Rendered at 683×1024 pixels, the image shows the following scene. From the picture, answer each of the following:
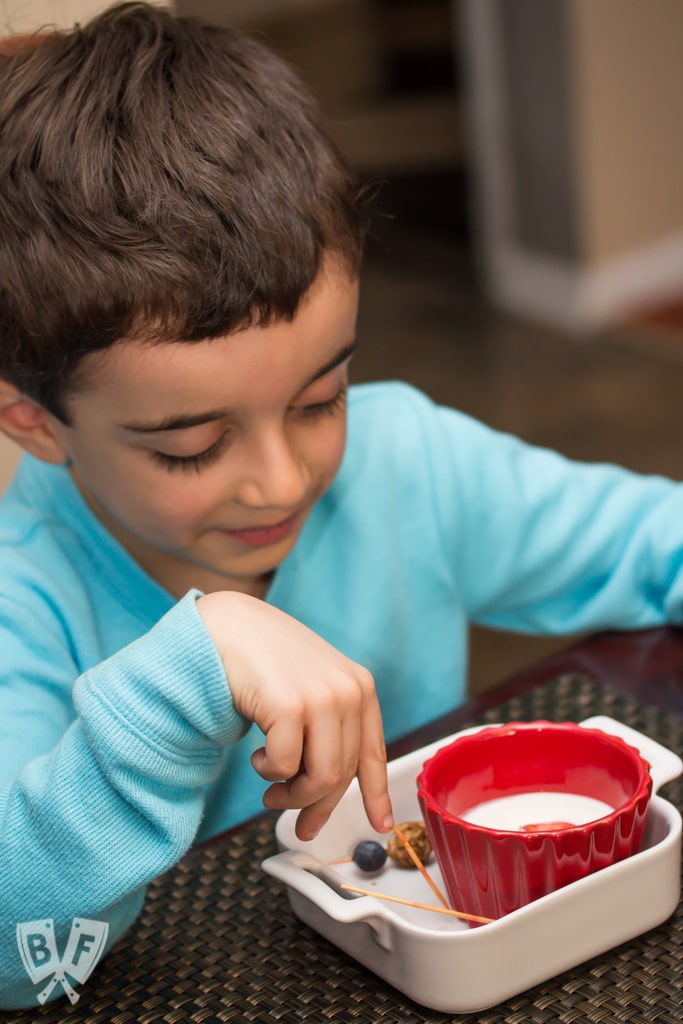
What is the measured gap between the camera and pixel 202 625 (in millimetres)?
673

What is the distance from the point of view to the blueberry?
2.45 ft

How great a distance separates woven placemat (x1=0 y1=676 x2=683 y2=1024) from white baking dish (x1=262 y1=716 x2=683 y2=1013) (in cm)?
1

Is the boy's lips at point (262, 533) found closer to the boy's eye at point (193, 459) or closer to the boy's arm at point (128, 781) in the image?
the boy's eye at point (193, 459)

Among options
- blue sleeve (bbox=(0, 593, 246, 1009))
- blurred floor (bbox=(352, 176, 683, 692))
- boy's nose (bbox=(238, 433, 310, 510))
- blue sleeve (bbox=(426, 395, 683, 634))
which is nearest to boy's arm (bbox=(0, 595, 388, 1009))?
blue sleeve (bbox=(0, 593, 246, 1009))

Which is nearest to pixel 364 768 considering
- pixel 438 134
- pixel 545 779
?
pixel 545 779

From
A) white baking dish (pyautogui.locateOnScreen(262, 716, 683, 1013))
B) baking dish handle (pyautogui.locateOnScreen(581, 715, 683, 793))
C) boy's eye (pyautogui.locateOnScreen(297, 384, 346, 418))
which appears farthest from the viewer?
boy's eye (pyautogui.locateOnScreen(297, 384, 346, 418))

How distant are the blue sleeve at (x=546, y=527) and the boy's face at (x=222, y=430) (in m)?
0.25

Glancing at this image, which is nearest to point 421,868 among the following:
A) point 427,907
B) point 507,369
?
point 427,907

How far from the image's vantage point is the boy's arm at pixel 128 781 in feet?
2.17

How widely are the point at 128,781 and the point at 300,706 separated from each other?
10 cm

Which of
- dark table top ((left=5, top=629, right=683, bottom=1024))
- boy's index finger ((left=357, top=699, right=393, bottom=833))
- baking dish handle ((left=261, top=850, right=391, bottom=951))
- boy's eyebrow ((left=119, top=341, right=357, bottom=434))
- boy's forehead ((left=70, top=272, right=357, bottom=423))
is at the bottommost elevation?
dark table top ((left=5, top=629, right=683, bottom=1024))

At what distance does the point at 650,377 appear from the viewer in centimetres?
326

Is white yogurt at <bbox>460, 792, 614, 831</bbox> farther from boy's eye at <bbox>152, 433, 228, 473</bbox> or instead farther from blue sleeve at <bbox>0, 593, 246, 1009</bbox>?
boy's eye at <bbox>152, 433, 228, 473</bbox>

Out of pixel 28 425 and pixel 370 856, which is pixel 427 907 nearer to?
pixel 370 856
